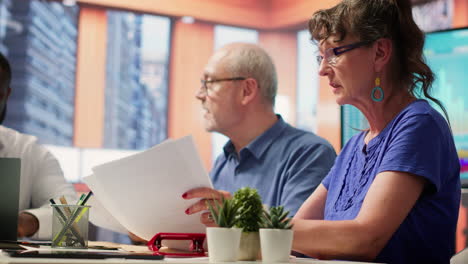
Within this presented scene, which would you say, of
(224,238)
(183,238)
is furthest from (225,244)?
(183,238)

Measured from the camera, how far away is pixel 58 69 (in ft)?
18.1

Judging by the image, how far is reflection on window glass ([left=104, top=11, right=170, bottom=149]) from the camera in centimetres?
569

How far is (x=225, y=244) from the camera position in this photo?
1016 millimetres

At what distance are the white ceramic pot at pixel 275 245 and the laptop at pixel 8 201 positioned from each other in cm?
76

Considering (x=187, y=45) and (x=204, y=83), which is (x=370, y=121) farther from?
(x=187, y=45)

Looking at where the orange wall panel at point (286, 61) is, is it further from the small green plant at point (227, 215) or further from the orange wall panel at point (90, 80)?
the small green plant at point (227, 215)

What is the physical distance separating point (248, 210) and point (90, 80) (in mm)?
4762

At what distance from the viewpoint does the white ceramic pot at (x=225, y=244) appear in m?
1.02

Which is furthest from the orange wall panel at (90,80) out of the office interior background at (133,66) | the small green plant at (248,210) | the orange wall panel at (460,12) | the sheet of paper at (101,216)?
the small green plant at (248,210)

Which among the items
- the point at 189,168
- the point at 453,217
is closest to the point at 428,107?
the point at 453,217

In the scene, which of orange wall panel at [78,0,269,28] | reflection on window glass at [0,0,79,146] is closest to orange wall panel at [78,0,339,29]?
orange wall panel at [78,0,269,28]

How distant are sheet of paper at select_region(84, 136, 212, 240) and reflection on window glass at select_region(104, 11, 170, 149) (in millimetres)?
4304

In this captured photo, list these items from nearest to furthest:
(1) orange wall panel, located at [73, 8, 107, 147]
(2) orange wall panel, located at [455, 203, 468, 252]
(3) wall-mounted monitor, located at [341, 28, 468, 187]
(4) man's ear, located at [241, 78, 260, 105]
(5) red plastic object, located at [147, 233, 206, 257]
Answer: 1. (5) red plastic object, located at [147, 233, 206, 257]
2. (4) man's ear, located at [241, 78, 260, 105]
3. (3) wall-mounted monitor, located at [341, 28, 468, 187]
4. (2) orange wall panel, located at [455, 203, 468, 252]
5. (1) orange wall panel, located at [73, 8, 107, 147]

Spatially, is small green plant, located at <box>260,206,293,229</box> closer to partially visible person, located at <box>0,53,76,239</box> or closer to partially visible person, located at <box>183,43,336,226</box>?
partially visible person, located at <box>183,43,336,226</box>
